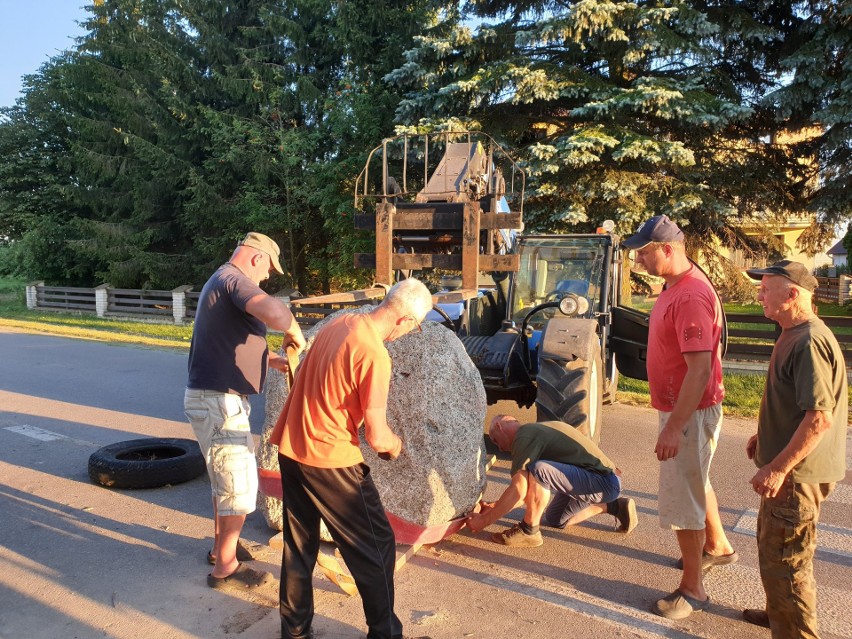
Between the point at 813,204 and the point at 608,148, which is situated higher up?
the point at 608,148

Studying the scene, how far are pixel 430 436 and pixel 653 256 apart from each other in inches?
68.1

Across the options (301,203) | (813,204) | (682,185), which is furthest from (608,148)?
(301,203)

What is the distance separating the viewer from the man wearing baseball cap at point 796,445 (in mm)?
2961

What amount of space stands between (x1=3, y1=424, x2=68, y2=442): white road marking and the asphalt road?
2.37 feet

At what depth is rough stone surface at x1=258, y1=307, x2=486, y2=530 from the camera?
13.6 ft

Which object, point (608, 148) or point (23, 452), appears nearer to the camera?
point (23, 452)

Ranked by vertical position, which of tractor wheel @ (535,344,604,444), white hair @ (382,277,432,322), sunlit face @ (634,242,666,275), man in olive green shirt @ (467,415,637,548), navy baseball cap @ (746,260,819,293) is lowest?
man in olive green shirt @ (467,415,637,548)

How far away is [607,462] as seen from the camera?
4461 millimetres

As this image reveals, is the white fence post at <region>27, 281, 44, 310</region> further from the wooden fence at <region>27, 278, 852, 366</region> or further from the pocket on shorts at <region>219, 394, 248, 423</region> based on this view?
the pocket on shorts at <region>219, 394, 248, 423</region>

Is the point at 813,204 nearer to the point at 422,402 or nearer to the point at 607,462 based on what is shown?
the point at 607,462

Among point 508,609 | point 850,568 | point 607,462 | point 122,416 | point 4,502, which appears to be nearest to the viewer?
point 508,609

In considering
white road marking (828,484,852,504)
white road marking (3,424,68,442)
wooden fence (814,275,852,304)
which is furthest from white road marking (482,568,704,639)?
wooden fence (814,275,852,304)

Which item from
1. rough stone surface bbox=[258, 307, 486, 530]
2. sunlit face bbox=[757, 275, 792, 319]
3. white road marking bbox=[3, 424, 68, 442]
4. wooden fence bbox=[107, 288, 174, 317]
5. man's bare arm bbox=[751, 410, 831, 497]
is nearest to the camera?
man's bare arm bbox=[751, 410, 831, 497]

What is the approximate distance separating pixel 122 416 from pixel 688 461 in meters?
6.93
